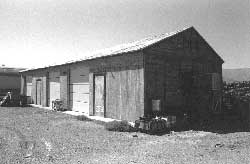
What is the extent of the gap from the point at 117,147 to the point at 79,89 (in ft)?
34.8

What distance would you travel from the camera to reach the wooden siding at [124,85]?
40.3ft

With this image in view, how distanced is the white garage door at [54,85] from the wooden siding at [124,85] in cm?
718

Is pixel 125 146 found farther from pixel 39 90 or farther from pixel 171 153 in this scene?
pixel 39 90

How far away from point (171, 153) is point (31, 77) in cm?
2323

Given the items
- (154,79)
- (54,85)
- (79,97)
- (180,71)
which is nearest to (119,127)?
(154,79)

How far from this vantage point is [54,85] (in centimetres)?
2148

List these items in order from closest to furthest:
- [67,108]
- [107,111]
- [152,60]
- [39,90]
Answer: [152,60]
[107,111]
[67,108]
[39,90]

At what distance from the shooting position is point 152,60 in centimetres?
1241

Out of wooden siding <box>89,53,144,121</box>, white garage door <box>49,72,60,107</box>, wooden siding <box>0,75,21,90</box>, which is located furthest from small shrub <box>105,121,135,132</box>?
wooden siding <box>0,75,21,90</box>

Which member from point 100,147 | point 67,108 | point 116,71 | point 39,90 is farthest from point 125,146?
point 39,90

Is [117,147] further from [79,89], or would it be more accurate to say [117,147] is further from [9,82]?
[9,82]

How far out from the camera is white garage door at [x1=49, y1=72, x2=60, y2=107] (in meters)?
21.0

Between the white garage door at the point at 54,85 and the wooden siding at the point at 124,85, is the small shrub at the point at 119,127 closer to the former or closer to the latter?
the wooden siding at the point at 124,85

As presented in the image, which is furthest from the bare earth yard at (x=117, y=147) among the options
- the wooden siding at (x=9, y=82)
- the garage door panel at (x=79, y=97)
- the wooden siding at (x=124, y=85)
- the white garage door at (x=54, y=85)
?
the wooden siding at (x=9, y=82)
